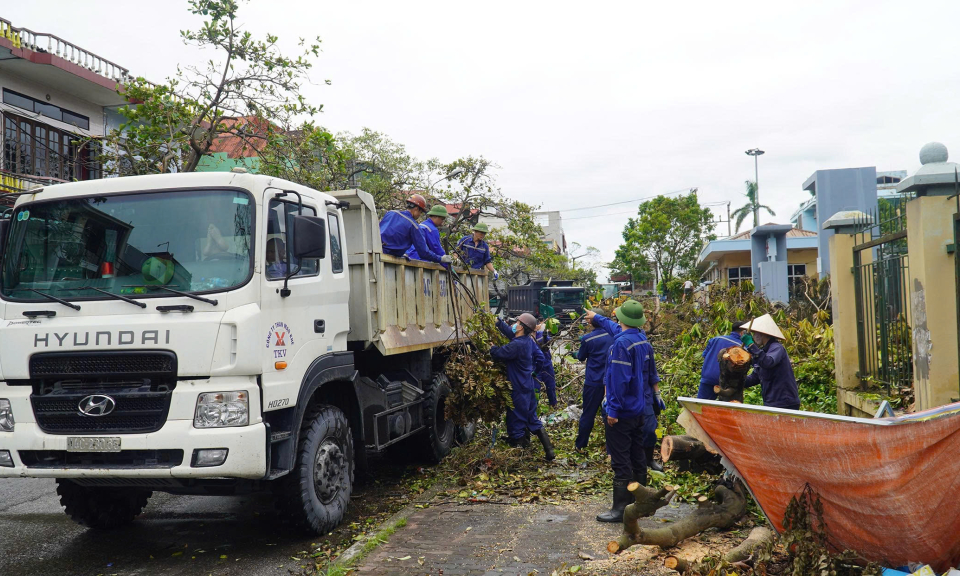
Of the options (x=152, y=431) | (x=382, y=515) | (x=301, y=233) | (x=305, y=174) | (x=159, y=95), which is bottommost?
(x=382, y=515)

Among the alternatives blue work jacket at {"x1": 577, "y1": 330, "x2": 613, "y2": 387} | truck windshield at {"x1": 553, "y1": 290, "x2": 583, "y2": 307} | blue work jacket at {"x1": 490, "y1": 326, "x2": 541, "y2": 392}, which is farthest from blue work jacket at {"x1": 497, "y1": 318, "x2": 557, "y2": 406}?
truck windshield at {"x1": 553, "y1": 290, "x2": 583, "y2": 307}

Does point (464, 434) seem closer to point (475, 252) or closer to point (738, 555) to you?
point (475, 252)

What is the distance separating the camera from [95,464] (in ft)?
15.7

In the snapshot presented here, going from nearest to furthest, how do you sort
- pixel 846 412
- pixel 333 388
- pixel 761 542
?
pixel 761 542
pixel 333 388
pixel 846 412

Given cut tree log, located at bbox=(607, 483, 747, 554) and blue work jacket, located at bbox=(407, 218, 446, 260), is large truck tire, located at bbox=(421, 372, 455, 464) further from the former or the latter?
cut tree log, located at bbox=(607, 483, 747, 554)

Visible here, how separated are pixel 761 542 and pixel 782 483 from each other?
0.61 m

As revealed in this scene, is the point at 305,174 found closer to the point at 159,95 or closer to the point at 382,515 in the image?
the point at 159,95

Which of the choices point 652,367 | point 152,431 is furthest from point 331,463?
point 652,367

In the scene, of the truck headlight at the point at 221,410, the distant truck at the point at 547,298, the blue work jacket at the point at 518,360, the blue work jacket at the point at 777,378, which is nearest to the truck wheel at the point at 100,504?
the truck headlight at the point at 221,410

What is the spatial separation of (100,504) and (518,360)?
4397mm

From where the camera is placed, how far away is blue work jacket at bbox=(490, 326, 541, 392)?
26.9 feet

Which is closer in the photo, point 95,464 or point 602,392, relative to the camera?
point 95,464

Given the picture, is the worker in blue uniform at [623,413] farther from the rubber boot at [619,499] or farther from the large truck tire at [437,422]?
the large truck tire at [437,422]

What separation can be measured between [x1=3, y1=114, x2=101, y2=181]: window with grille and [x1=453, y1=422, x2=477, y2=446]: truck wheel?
998cm
